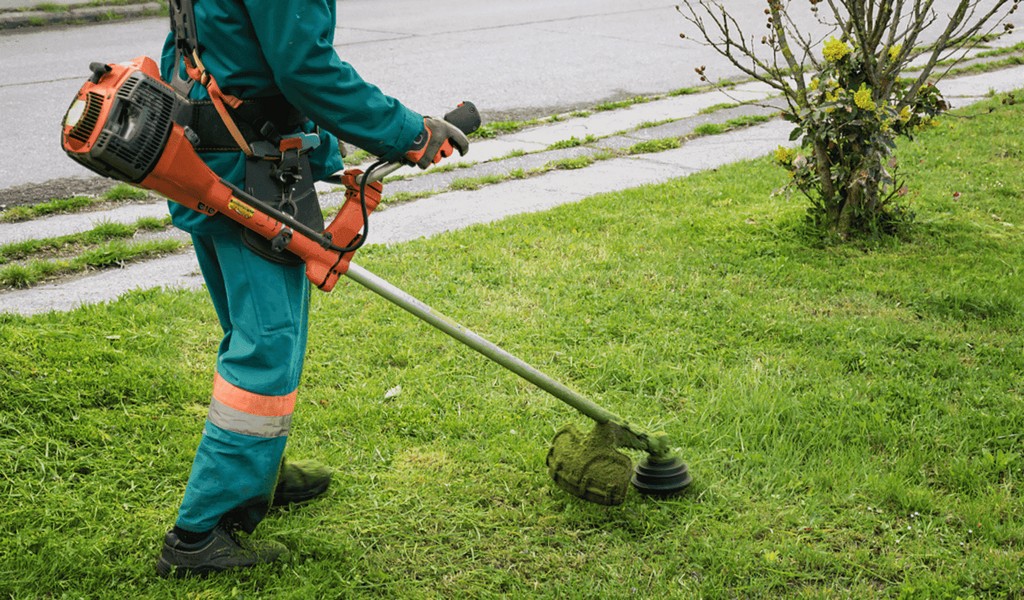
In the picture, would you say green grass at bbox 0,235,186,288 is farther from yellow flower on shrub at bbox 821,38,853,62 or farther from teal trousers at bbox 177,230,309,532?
yellow flower on shrub at bbox 821,38,853,62

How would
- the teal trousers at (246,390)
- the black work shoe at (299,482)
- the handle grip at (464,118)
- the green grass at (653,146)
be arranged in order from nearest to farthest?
the teal trousers at (246,390)
the handle grip at (464,118)
the black work shoe at (299,482)
the green grass at (653,146)

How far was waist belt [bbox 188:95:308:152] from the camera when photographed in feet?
8.35

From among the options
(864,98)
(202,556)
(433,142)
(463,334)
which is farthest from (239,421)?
(864,98)

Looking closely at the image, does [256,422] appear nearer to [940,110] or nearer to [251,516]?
[251,516]

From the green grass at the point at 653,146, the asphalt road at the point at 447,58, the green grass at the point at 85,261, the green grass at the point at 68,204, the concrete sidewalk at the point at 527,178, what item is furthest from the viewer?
the asphalt road at the point at 447,58

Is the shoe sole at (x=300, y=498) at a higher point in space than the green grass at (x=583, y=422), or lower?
lower

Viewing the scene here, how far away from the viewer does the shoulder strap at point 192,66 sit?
2484mm

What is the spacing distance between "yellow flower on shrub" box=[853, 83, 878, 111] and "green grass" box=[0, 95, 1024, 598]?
0.72 m

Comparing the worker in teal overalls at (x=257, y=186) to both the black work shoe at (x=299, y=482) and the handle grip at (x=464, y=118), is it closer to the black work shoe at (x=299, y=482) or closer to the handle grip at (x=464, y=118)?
the handle grip at (x=464, y=118)

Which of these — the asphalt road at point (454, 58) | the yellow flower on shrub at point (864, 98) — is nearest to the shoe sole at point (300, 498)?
the yellow flower on shrub at point (864, 98)

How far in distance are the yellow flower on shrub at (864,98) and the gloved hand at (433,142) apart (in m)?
2.82

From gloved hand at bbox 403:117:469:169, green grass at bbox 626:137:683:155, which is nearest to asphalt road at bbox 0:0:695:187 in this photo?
green grass at bbox 626:137:683:155

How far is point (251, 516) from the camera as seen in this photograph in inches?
113

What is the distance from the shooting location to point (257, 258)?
105 inches
